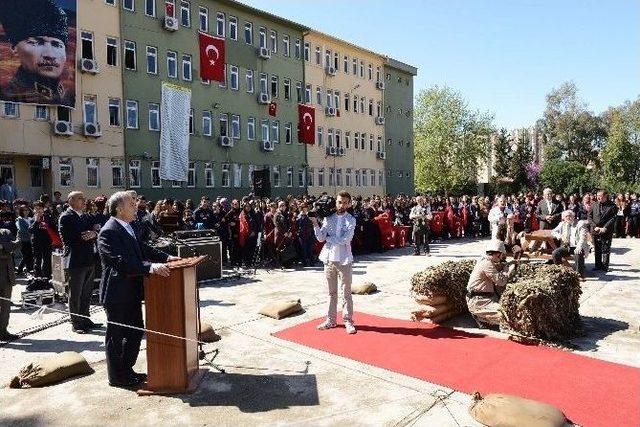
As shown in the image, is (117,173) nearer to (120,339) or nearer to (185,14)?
(185,14)

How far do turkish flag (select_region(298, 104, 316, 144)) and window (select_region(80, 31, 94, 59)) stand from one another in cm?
1580

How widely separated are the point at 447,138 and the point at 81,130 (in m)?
38.7

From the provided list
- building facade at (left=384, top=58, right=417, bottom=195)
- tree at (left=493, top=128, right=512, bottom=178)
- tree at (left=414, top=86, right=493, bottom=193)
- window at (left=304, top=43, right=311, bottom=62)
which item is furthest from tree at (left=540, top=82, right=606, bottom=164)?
window at (left=304, top=43, right=311, bottom=62)

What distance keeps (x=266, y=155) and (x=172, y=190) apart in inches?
335

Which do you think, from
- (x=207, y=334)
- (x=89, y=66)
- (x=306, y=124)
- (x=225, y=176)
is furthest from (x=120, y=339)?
(x=306, y=124)

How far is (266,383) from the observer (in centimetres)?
560

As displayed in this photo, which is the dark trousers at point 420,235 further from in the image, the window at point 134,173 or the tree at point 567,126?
the tree at point 567,126

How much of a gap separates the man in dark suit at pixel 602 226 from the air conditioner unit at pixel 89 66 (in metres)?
21.9

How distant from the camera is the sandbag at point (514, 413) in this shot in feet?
14.3

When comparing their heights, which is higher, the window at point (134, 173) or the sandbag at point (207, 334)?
the window at point (134, 173)

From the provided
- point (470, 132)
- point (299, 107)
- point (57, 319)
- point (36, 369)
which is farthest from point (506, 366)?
point (470, 132)

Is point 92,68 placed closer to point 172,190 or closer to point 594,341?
point 172,190

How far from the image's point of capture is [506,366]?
19.8ft

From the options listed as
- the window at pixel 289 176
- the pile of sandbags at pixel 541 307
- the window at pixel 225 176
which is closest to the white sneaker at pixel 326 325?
the pile of sandbags at pixel 541 307
